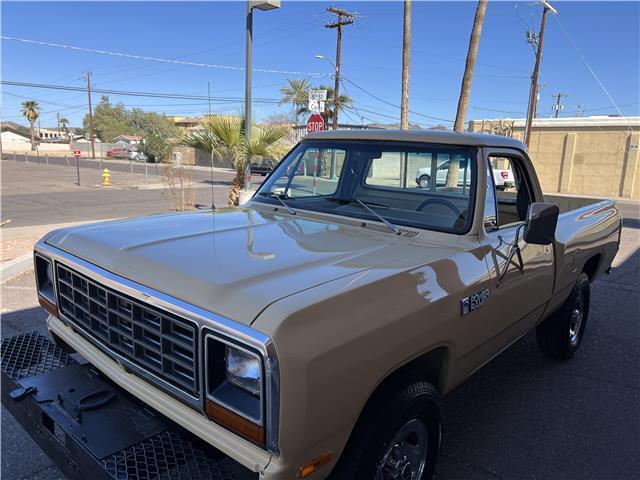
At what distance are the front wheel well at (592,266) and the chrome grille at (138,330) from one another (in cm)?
422

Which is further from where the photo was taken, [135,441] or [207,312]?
[135,441]

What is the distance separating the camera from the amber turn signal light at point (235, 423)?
1690 mm

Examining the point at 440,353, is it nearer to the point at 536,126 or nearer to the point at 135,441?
the point at 135,441

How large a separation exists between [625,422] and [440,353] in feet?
6.91

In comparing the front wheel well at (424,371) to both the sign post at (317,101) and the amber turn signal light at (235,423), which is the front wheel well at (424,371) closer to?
the amber turn signal light at (235,423)

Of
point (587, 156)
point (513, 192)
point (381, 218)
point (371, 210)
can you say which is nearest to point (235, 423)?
point (381, 218)

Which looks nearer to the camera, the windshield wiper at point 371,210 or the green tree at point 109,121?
the windshield wiper at point 371,210

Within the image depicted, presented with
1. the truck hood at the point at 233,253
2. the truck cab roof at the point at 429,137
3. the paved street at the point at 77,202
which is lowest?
the paved street at the point at 77,202

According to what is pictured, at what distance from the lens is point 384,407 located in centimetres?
208

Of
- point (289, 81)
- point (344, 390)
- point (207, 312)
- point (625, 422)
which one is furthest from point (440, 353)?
point (289, 81)

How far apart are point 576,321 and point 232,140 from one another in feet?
27.3

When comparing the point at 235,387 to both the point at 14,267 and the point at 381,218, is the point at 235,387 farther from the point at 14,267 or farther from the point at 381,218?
the point at 14,267

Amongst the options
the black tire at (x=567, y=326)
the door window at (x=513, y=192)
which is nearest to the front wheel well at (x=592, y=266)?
the black tire at (x=567, y=326)

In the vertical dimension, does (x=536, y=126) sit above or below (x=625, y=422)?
above
